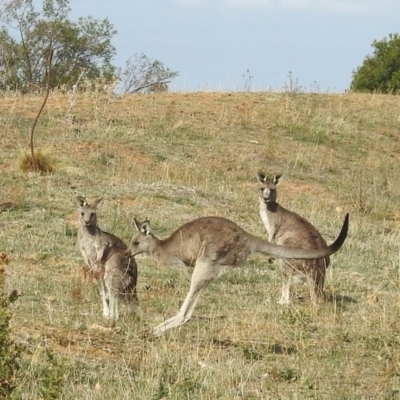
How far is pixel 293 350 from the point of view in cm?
826

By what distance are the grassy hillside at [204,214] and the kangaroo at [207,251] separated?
328 millimetres

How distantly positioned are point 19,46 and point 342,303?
25901 mm

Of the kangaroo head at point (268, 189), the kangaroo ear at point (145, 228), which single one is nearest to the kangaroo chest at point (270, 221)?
the kangaroo head at point (268, 189)

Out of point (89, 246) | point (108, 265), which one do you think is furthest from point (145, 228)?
point (89, 246)

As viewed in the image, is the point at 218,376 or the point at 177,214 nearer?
the point at 218,376

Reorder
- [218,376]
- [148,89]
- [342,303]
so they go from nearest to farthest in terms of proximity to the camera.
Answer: [218,376] → [342,303] → [148,89]

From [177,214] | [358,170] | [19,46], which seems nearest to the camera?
[177,214]

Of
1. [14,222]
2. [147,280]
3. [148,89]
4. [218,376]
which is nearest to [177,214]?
[14,222]

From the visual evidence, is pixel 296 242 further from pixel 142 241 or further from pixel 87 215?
pixel 87 215

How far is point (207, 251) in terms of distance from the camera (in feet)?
28.6

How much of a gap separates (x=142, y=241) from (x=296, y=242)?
1.91 metres

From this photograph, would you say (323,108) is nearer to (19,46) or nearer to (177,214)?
(177,214)

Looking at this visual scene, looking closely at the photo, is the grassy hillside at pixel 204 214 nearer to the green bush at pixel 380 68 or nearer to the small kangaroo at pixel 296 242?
the small kangaroo at pixel 296 242

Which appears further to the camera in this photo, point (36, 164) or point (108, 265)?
point (36, 164)
